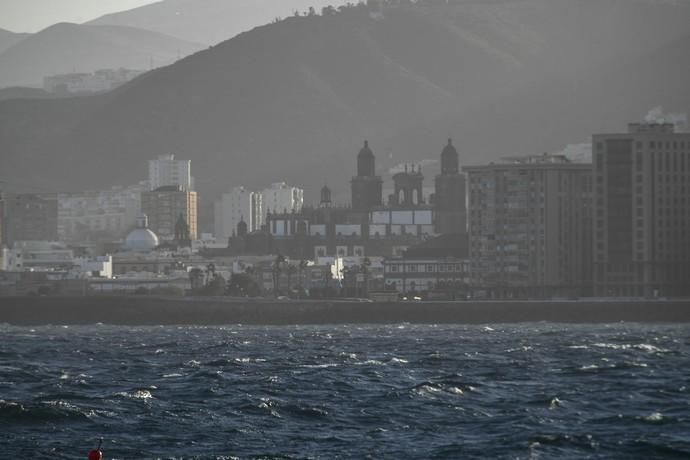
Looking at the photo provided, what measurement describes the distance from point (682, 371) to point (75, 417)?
37.2m

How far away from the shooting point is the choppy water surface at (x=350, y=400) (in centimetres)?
8331

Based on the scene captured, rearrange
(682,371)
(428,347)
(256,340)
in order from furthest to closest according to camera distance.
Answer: (256,340)
(428,347)
(682,371)

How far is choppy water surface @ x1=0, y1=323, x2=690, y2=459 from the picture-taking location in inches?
3280

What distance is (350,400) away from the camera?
99375 millimetres

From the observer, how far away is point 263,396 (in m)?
101

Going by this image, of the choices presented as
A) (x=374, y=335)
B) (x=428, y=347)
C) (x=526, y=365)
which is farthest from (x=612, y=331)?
(x=526, y=365)

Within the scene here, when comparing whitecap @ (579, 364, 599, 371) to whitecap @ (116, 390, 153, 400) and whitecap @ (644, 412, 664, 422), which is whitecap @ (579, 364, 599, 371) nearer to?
whitecap @ (116, 390, 153, 400)

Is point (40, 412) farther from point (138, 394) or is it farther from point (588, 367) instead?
point (588, 367)

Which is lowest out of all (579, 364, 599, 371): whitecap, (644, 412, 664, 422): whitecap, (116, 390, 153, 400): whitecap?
(644, 412, 664, 422): whitecap

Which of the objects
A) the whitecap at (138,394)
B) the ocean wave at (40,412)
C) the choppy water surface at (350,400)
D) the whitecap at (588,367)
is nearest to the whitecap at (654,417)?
the choppy water surface at (350,400)

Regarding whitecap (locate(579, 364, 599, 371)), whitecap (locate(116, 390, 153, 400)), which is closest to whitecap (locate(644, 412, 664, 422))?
whitecap (locate(116, 390, 153, 400))

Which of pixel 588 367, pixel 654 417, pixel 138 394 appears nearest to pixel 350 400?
pixel 138 394

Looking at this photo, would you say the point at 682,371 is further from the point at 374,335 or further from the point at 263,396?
the point at 374,335

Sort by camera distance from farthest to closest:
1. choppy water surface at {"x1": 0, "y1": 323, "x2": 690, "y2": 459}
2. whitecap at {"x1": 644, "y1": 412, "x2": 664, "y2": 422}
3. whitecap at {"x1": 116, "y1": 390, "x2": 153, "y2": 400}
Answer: whitecap at {"x1": 116, "y1": 390, "x2": 153, "y2": 400} < whitecap at {"x1": 644, "y1": 412, "x2": 664, "y2": 422} < choppy water surface at {"x1": 0, "y1": 323, "x2": 690, "y2": 459}
